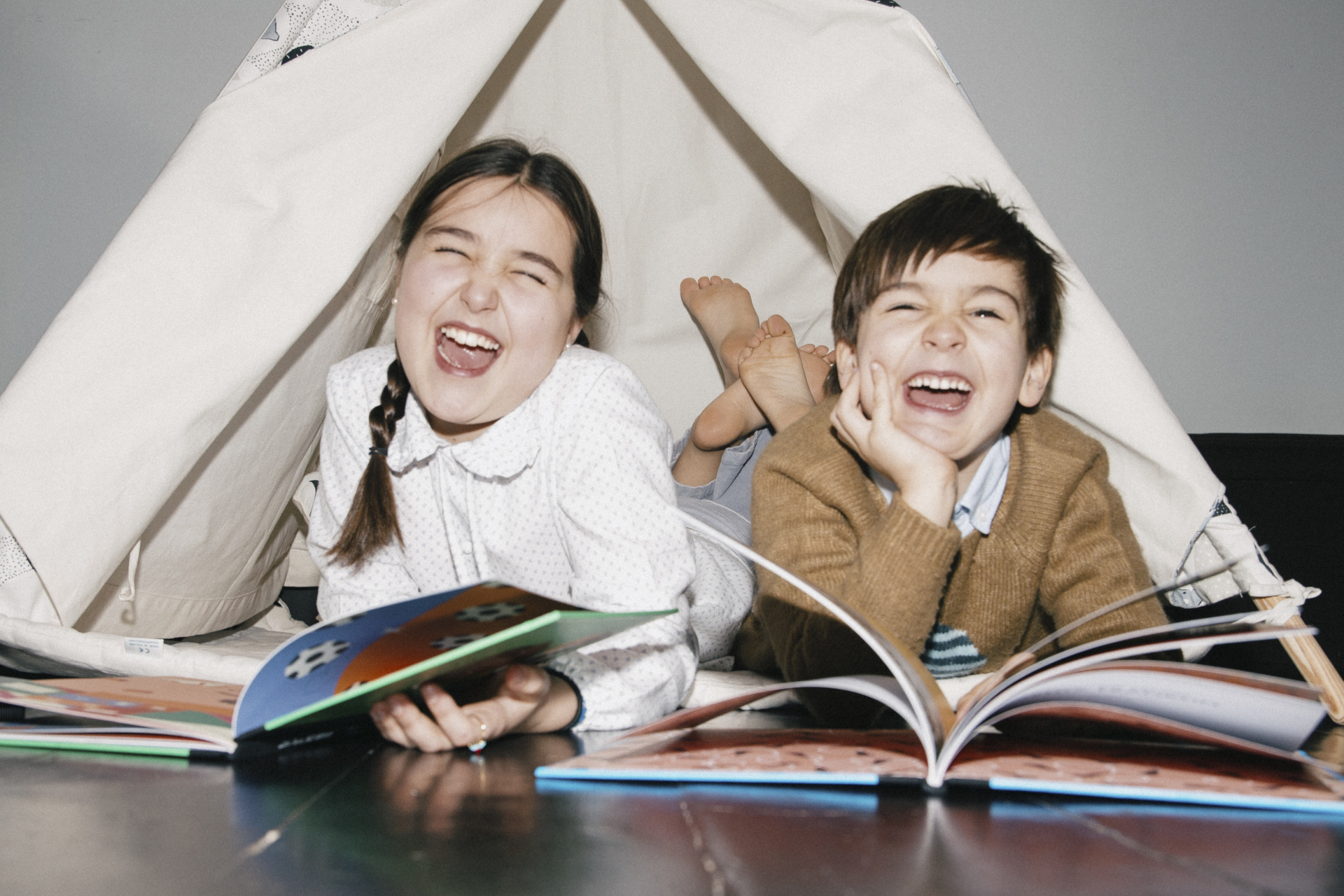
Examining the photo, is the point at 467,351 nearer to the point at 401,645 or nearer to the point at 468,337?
the point at 468,337

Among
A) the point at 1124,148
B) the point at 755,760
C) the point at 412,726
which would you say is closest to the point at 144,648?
the point at 412,726

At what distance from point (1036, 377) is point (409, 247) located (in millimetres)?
643

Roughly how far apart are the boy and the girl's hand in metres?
0.26

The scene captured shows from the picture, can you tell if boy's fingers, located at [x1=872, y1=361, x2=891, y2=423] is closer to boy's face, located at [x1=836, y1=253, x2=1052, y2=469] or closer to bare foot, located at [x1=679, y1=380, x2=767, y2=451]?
boy's face, located at [x1=836, y1=253, x2=1052, y2=469]

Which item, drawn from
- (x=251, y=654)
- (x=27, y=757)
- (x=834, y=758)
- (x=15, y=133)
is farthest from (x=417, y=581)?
(x=15, y=133)

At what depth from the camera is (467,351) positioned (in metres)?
0.89

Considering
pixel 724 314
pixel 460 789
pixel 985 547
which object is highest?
pixel 724 314

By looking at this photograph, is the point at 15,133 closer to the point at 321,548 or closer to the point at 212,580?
the point at 212,580

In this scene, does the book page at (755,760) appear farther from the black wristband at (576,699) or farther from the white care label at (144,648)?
the white care label at (144,648)

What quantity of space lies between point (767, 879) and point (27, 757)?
458 mm

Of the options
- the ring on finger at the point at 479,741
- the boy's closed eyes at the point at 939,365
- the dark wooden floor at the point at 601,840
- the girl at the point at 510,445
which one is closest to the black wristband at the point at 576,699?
the girl at the point at 510,445

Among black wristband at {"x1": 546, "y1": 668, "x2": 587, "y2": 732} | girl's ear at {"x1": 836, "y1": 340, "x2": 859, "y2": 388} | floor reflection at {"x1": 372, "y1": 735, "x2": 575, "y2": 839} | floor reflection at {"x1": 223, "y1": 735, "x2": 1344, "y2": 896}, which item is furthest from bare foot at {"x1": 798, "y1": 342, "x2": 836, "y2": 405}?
floor reflection at {"x1": 223, "y1": 735, "x2": 1344, "y2": 896}

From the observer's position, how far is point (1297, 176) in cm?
163

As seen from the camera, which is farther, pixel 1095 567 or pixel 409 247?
pixel 409 247
